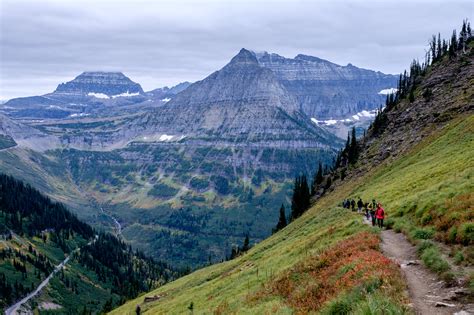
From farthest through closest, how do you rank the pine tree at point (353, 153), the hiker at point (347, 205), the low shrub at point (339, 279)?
the pine tree at point (353, 153)
the hiker at point (347, 205)
the low shrub at point (339, 279)

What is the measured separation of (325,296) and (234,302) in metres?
12.9

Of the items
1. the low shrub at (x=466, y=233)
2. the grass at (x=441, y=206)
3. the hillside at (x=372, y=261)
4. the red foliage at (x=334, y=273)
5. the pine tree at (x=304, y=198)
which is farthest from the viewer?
the pine tree at (x=304, y=198)

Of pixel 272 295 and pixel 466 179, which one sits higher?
pixel 466 179

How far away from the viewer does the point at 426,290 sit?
20.5 m

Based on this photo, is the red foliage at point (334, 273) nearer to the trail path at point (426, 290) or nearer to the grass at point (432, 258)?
the trail path at point (426, 290)

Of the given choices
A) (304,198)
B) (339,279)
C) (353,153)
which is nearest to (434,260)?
(339,279)

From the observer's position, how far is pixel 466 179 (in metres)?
37.5

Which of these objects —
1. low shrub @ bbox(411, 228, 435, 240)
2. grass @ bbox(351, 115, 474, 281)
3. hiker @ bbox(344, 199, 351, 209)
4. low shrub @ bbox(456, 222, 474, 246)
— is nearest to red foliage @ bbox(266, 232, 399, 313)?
low shrub @ bbox(411, 228, 435, 240)

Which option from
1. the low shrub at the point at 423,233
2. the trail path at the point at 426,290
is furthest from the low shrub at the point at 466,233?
the low shrub at the point at 423,233

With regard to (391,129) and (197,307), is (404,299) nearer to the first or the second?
(197,307)

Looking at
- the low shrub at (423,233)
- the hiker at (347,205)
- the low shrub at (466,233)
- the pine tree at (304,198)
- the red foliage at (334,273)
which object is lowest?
the pine tree at (304,198)

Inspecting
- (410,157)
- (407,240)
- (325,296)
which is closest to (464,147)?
(410,157)

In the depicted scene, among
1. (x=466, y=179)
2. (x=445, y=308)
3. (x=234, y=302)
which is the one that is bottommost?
(x=234, y=302)

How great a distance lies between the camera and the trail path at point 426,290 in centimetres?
1784
